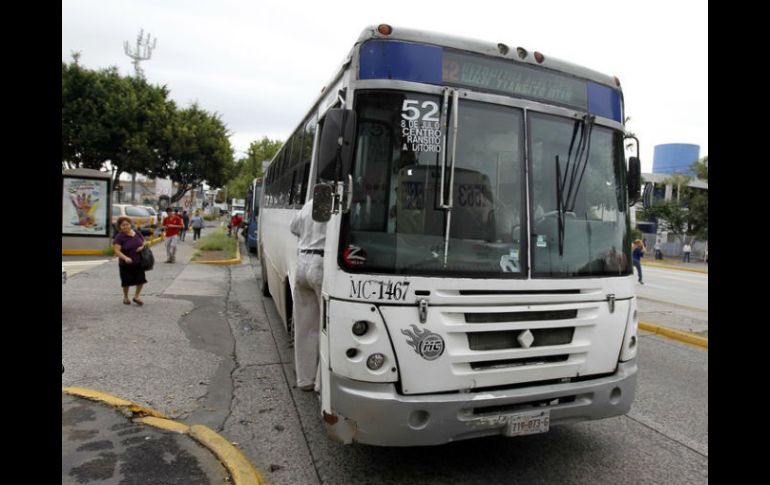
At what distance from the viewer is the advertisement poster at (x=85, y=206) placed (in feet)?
51.5

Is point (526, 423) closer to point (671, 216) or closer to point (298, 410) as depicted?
point (298, 410)

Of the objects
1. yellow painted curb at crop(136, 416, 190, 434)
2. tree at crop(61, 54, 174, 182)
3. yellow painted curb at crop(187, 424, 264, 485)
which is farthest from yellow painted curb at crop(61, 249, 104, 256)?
yellow painted curb at crop(187, 424, 264, 485)

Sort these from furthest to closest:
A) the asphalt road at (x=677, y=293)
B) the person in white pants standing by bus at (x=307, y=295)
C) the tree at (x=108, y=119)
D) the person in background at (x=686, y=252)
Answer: the person in background at (x=686, y=252) < the tree at (x=108, y=119) < the asphalt road at (x=677, y=293) < the person in white pants standing by bus at (x=307, y=295)

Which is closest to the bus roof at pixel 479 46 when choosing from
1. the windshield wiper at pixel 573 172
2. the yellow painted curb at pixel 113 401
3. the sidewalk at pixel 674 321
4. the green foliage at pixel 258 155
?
the windshield wiper at pixel 573 172

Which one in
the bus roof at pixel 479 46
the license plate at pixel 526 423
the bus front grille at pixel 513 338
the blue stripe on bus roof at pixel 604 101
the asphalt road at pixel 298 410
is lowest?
the asphalt road at pixel 298 410

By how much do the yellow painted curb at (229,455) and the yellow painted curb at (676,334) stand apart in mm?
7601

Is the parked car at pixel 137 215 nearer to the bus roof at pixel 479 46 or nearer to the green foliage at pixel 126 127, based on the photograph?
the green foliage at pixel 126 127

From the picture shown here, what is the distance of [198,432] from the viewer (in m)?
3.96

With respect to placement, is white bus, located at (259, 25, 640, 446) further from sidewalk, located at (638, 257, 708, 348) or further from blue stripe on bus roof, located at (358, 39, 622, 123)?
sidewalk, located at (638, 257, 708, 348)

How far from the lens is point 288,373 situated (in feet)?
19.0

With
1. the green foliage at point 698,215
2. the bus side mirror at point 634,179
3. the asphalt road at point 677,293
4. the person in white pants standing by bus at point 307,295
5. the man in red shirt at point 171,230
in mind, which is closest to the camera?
the person in white pants standing by bus at point 307,295
